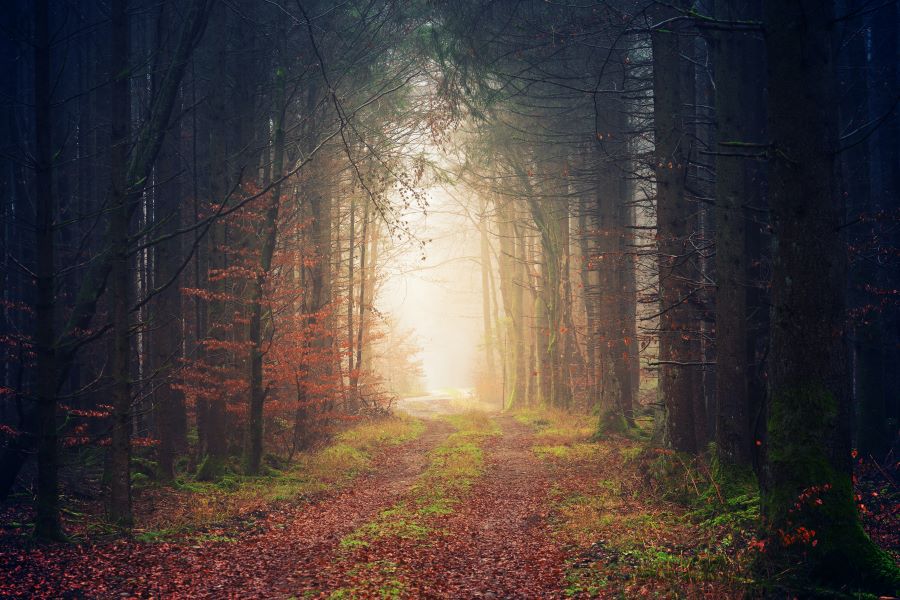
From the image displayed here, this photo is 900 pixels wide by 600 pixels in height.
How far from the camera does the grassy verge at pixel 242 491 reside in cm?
890

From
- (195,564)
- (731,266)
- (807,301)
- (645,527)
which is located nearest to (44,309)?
(195,564)

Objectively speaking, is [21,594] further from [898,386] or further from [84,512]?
[898,386]

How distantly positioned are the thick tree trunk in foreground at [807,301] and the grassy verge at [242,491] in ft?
23.4

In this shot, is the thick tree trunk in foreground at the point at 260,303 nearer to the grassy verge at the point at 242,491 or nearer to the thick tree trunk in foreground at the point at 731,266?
the grassy verge at the point at 242,491

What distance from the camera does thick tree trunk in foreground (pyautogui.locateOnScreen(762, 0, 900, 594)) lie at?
523 cm

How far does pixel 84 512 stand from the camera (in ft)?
29.6

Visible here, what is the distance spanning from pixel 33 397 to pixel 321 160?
13.0 meters

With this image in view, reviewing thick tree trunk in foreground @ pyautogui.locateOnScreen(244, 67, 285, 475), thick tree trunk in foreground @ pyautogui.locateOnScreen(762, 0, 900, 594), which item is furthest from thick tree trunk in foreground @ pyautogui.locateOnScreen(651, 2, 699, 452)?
thick tree trunk in foreground @ pyautogui.locateOnScreen(244, 67, 285, 475)

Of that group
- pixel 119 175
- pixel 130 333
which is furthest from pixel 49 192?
pixel 130 333

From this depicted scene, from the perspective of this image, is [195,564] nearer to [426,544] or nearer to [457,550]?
[426,544]

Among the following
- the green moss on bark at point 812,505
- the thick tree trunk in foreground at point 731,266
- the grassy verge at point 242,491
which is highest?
the thick tree trunk in foreground at point 731,266

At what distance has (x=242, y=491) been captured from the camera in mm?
11305

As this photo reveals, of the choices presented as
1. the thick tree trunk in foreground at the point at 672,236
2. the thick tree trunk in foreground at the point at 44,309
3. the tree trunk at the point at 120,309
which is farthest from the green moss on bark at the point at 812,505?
the thick tree trunk in foreground at the point at 44,309

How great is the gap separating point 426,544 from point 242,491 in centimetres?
502
